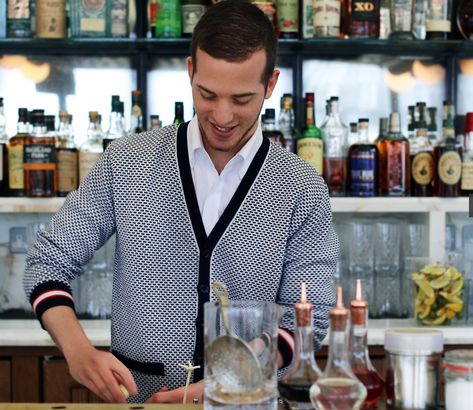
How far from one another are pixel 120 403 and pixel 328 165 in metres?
1.69

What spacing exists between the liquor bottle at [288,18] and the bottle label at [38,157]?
2.66 ft

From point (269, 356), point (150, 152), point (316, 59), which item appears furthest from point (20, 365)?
point (269, 356)

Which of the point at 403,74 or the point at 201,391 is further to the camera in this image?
the point at 403,74

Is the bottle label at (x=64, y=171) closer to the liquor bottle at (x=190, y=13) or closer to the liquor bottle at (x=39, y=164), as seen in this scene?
the liquor bottle at (x=39, y=164)

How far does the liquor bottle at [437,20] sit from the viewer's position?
2.97 meters

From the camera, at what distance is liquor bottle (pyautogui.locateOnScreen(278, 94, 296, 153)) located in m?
2.94

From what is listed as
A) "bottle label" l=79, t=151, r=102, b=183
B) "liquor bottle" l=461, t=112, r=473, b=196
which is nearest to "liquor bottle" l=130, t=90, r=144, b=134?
"bottle label" l=79, t=151, r=102, b=183

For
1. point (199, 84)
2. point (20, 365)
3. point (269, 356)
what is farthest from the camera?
point (20, 365)

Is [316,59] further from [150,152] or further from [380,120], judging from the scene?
[150,152]

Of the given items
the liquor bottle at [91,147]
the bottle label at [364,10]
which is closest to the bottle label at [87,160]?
the liquor bottle at [91,147]

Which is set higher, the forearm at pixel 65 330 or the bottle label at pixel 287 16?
Answer: the bottle label at pixel 287 16

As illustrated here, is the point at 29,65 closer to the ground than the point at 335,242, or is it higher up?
higher up

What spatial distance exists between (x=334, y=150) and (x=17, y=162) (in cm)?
99

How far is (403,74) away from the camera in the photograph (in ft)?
10.5
